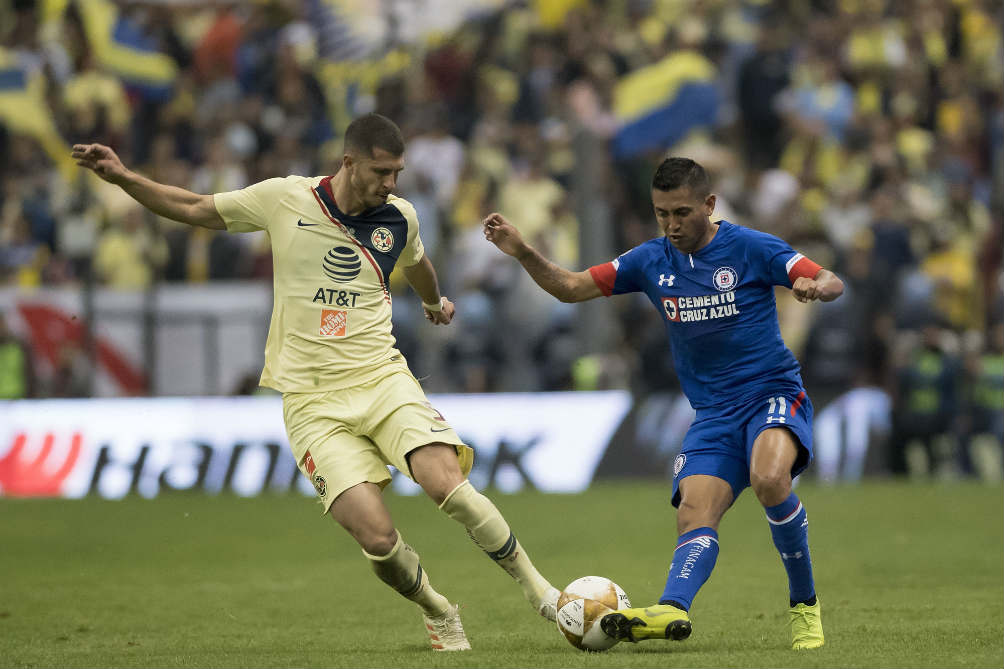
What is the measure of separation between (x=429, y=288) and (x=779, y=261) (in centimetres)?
197

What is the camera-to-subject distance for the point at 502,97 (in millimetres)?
22312

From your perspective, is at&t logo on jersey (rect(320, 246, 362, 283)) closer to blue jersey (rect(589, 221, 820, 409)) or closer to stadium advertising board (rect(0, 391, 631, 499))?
blue jersey (rect(589, 221, 820, 409))

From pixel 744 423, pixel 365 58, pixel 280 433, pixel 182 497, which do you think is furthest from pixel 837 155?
pixel 744 423

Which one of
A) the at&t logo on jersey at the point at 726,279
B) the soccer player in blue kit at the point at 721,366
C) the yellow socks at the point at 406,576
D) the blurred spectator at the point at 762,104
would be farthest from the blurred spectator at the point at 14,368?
the at&t logo on jersey at the point at 726,279

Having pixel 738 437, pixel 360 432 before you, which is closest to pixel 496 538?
pixel 360 432

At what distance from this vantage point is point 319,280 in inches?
311

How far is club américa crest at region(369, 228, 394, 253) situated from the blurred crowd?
9432 mm

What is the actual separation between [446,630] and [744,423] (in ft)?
5.76

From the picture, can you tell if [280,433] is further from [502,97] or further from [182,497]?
[502,97]

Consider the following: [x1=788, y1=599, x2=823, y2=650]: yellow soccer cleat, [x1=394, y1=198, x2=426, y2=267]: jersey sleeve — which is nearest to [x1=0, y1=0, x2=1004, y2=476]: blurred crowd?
[x1=394, y1=198, x2=426, y2=267]: jersey sleeve

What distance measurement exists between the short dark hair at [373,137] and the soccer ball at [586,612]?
2265 mm

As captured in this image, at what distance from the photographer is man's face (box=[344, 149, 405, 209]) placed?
7660mm

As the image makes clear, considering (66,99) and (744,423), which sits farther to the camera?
(66,99)

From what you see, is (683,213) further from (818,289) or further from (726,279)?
(818,289)
